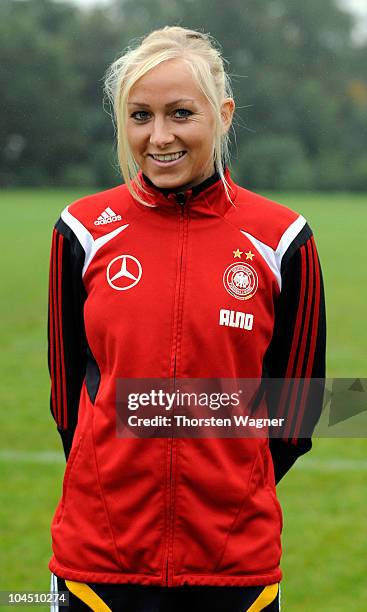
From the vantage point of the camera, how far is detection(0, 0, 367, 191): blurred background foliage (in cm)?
4859

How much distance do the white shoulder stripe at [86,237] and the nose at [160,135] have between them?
0.19 m

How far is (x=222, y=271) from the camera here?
82.8 inches

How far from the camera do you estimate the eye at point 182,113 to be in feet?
6.86

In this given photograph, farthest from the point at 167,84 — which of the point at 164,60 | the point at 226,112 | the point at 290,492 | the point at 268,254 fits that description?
the point at 290,492

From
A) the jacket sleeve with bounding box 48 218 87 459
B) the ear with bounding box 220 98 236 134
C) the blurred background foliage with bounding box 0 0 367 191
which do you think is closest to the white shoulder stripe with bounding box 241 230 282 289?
the ear with bounding box 220 98 236 134

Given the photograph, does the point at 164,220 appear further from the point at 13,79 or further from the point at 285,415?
the point at 13,79

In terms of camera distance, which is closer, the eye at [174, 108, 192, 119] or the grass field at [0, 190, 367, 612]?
the eye at [174, 108, 192, 119]

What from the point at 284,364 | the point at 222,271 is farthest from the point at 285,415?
the point at 222,271

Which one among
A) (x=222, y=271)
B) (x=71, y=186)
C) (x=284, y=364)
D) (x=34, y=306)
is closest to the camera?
(x=222, y=271)

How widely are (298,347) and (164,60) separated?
69 centimetres

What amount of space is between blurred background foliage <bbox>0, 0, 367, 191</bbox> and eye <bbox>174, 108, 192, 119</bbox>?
44027 mm

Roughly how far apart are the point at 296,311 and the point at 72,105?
48.5m

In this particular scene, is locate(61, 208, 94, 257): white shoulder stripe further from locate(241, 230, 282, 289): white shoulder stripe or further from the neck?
locate(241, 230, 282, 289): white shoulder stripe

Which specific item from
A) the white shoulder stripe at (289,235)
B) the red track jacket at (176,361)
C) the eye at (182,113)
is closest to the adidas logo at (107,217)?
the red track jacket at (176,361)
